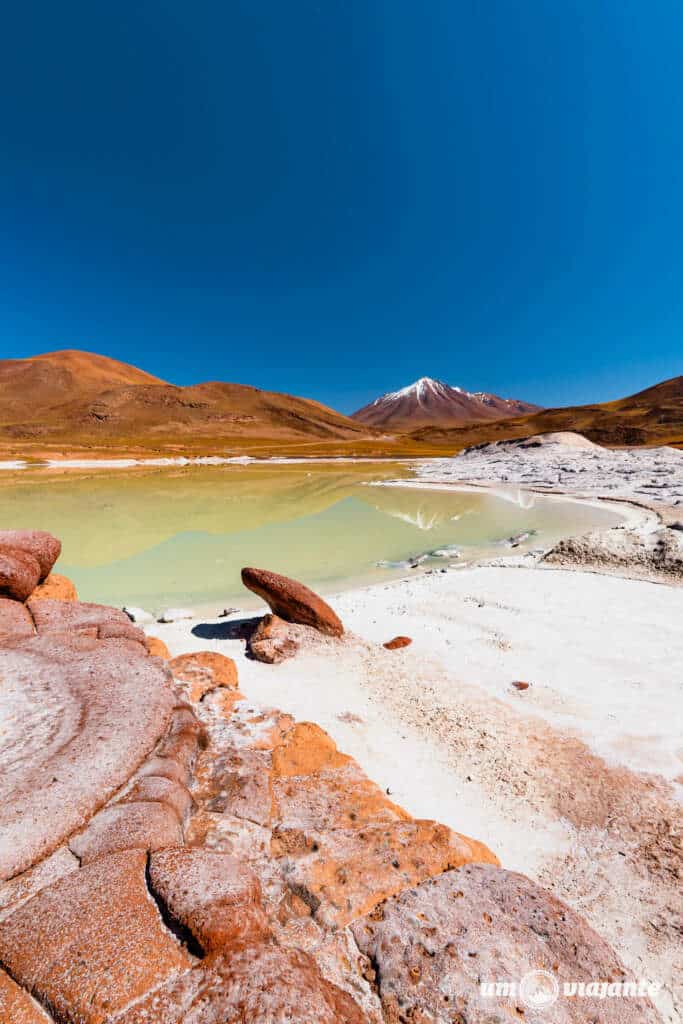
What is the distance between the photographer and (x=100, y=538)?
17.3 metres

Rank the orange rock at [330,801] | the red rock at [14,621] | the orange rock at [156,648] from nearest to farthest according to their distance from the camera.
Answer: the orange rock at [330,801], the red rock at [14,621], the orange rock at [156,648]

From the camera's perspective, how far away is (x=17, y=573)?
6.29 m

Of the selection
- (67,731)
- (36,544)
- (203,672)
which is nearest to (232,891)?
(67,731)

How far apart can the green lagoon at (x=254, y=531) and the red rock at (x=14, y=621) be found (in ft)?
12.5

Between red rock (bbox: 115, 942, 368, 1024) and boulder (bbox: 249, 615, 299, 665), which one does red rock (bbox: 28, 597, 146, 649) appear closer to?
boulder (bbox: 249, 615, 299, 665)

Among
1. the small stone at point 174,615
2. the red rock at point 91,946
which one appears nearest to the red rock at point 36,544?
the small stone at point 174,615

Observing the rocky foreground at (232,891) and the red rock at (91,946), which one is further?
the rocky foreground at (232,891)

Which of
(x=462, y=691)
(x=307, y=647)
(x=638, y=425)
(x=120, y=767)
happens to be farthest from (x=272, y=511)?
(x=638, y=425)

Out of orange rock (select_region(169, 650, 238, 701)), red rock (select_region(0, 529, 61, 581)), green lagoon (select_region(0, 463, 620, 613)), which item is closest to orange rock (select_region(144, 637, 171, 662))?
orange rock (select_region(169, 650, 238, 701))

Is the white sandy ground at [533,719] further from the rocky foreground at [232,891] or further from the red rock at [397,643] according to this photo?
the rocky foreground at [232,891]

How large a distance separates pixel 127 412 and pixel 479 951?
178699 mm

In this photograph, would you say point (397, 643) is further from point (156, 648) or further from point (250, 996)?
point (250, 996)

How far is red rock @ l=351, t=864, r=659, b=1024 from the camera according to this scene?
2.17 metres

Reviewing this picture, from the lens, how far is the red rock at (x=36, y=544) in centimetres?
690
